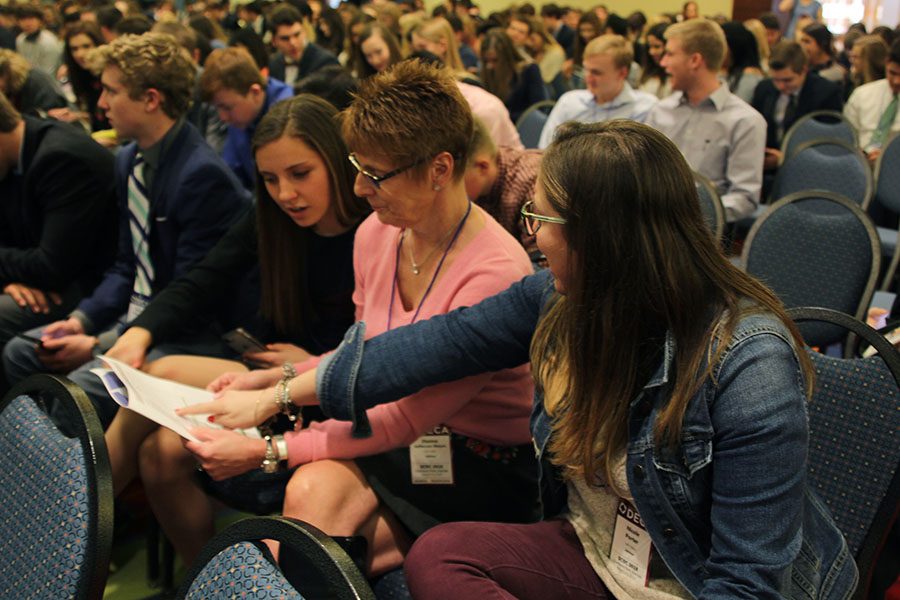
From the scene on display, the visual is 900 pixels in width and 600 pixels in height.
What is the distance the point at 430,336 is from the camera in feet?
5.01

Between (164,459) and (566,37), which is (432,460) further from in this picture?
(566,37)

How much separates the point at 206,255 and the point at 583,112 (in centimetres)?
279

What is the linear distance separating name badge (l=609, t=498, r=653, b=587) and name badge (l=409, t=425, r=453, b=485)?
42cm

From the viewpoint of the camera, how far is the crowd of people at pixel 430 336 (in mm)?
1121

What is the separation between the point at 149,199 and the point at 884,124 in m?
4.45

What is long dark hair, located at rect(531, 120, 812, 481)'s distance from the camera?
112 centimetres

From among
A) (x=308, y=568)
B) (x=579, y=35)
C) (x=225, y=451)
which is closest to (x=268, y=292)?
(x=225, y=451)

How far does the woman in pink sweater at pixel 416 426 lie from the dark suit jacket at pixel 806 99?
13.6ft

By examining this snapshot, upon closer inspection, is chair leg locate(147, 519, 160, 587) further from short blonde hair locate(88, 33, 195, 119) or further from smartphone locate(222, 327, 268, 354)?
short blonde hair locate(88, 33, 195, 119)

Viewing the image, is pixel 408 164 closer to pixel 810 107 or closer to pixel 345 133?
pixel 345 133

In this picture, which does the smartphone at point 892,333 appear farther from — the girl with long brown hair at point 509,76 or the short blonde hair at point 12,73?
the girl with long brown hair at point 509,76

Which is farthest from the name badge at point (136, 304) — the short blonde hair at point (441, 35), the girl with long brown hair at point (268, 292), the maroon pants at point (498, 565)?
the short blonde hair at point (441, 35)

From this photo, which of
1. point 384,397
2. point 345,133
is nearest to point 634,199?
point 384,397

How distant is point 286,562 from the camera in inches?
55.0
